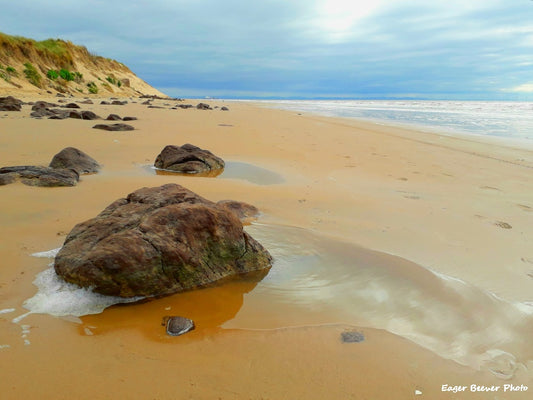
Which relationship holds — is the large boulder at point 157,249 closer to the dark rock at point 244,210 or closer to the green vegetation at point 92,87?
the dark rock at point 244,210

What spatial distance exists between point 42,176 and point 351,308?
4097mm

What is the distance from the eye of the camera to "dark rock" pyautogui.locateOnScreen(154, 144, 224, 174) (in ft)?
20.5

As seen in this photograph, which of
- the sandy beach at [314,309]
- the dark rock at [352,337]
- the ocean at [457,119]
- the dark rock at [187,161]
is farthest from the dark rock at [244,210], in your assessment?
the ocean at [457,119]

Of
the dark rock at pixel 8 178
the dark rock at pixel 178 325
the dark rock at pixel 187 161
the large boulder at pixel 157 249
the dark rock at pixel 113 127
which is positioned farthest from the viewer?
the dark rock at pixel 113 127

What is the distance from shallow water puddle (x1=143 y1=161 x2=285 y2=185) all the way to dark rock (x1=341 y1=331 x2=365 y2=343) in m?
3.65

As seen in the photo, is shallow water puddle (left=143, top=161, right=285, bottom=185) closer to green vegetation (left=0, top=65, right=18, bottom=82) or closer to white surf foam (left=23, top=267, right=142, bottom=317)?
white surf foam (left=23, top=267, right=142, bottom=317)

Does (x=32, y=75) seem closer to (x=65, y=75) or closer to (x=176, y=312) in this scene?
(x=65, y=75)

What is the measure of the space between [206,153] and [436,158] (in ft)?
17.4

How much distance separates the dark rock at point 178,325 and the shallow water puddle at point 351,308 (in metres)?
0.04

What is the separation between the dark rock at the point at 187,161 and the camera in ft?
20.5

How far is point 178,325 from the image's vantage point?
2068 millimetres

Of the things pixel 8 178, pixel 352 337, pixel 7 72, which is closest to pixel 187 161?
pixel 8 178

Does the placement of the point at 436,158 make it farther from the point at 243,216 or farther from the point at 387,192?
the point at 243,216

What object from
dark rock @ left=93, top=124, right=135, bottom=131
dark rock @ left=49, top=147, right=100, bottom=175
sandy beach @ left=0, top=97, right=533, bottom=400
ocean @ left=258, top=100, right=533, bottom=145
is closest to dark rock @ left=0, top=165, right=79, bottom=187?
sandy beach @ left=0, top=97, right=533, bottom=400
